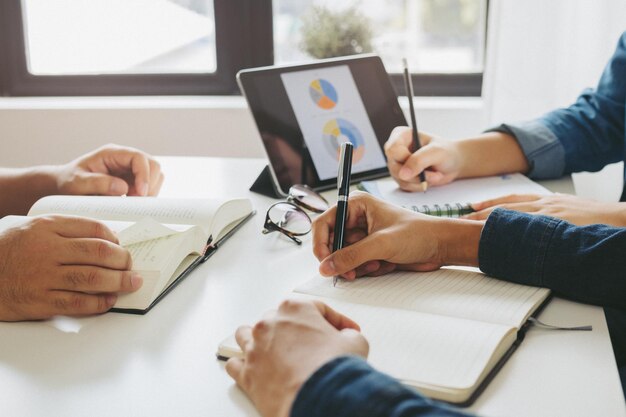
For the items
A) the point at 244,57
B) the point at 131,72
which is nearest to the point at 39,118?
the point at 131,72

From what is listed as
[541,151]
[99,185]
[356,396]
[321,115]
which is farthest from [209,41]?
[356,396]

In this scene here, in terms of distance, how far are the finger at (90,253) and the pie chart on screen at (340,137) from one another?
0.61 metres

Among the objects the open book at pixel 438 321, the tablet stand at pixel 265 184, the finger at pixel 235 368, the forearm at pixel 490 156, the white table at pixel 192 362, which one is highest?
the forearm at pixel 490 156

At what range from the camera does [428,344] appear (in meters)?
0.71

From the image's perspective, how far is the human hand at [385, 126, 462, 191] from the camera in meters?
1.29

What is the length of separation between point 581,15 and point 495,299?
1364 millimetres

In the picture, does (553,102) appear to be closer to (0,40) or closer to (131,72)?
(131,72)

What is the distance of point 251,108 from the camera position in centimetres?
134

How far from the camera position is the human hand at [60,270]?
0.83m

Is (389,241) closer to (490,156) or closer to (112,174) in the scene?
(490,156)

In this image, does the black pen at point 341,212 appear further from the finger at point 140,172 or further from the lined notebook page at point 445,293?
the finger at point 140,172

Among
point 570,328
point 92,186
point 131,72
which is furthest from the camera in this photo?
point 131,72

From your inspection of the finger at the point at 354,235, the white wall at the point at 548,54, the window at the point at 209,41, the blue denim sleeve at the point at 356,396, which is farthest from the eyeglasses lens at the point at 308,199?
the window at the point at 209,41

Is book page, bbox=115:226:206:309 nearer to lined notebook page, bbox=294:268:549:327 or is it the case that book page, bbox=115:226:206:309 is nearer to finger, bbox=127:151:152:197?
lined notebook page, bbox=294:268:549:327
